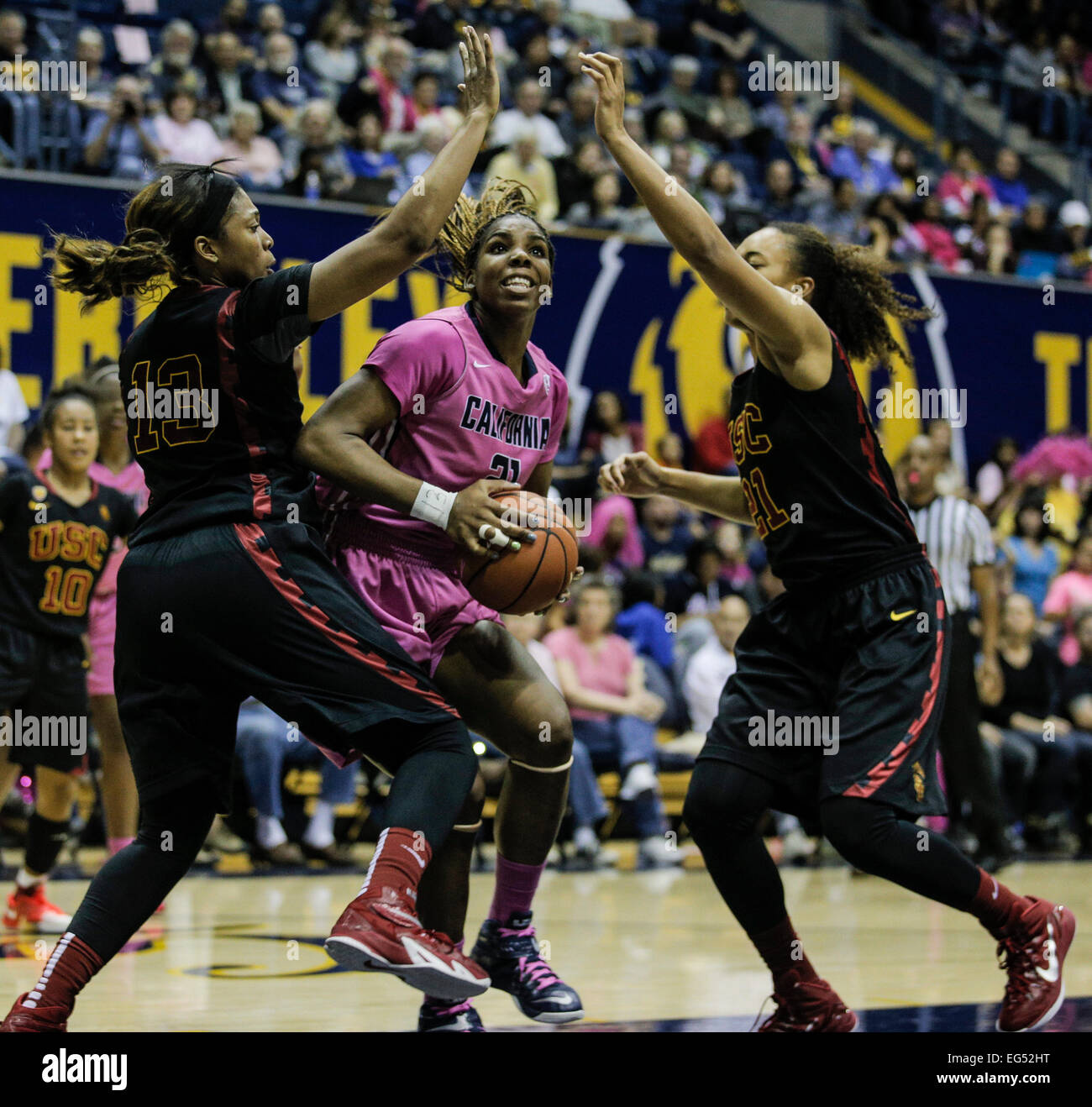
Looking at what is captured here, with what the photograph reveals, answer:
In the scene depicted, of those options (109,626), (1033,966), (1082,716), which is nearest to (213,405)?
(1033,966)

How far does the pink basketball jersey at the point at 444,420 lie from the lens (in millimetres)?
3934

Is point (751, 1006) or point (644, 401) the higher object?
point (644, 401)

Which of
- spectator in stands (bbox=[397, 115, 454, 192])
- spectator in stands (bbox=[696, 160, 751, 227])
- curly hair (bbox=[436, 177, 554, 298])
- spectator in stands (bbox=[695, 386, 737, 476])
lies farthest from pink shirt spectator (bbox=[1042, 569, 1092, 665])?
curly hair (bbox=[436, 177, 554, 298])

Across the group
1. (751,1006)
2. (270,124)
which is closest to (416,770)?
(751,1006)

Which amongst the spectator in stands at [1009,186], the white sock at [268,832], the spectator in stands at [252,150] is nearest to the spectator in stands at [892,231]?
the spectator in stands at [1009,186]

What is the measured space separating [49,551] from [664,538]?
542 cm

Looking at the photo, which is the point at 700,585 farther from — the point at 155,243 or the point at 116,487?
the point at 155,243

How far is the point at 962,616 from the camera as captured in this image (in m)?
8.17

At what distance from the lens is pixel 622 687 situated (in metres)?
9.24

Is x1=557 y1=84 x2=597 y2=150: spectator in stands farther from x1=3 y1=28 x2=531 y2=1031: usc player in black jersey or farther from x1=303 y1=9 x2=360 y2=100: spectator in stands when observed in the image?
x1=3 y1=28 x2=531 y2=1031: usc player in black jersey

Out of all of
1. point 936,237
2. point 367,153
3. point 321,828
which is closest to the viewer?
point 321,828

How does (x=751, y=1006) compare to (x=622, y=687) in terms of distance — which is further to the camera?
(x=622, y=687)

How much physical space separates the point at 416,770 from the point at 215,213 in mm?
1318

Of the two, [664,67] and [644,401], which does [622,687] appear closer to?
[644,401]
